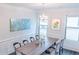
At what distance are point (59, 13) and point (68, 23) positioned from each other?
472 millimetres

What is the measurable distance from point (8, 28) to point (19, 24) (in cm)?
43

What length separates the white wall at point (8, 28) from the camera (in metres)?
3.06

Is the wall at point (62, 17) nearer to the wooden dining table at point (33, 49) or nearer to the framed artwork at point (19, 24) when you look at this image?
the wooden dining table at point (33, 49)

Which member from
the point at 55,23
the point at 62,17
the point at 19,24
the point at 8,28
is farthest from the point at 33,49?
the point at 62,17

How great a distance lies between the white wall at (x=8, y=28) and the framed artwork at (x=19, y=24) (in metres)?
0.11

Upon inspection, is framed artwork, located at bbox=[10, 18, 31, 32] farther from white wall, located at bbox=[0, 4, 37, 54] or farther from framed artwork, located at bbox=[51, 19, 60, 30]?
framed artwork, located at bbox=[51, 19, 60, 30]

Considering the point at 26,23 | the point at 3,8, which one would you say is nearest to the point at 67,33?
the point at 26,23

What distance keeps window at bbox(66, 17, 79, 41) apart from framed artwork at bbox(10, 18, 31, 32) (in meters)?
1.38

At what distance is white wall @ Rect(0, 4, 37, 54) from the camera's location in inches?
120

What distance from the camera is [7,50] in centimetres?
316

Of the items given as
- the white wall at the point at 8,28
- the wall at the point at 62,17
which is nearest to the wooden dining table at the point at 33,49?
the white wall at the point at 8,28

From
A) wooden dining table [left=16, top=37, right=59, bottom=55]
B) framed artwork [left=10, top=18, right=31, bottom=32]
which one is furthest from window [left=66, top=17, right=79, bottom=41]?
framed artwork [left=10, top=18, right=31, bottom=32]
